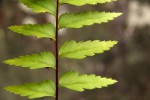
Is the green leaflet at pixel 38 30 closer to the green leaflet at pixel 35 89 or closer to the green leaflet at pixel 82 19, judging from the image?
the green leaflet at pixel 82 19

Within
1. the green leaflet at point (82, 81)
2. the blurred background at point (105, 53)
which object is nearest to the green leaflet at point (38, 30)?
the green leaflet at point (82, 81)

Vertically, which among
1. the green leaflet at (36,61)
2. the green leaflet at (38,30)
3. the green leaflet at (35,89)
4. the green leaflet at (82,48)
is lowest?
the green leaflet at (35,89)

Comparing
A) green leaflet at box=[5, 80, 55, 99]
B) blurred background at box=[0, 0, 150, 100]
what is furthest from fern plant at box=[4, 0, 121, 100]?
blurred background at box=[0, 0, 150, 100]

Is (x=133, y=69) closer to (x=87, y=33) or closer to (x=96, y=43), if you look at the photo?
(x=87, y=33)

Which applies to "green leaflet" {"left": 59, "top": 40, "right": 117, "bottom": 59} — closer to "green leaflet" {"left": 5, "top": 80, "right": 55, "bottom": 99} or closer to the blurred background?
"green leaflet" {"left": 5, "top": 80, "right": 55, "bottom": 99}

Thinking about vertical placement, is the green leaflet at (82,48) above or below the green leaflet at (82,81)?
above

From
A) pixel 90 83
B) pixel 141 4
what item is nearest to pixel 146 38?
pixel 141 4

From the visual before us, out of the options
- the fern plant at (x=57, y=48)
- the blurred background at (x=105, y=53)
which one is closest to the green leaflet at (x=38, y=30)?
the fern plant at (x=57, y=48)

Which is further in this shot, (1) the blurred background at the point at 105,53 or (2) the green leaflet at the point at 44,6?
(1) the blurred background at the point at 105,53
